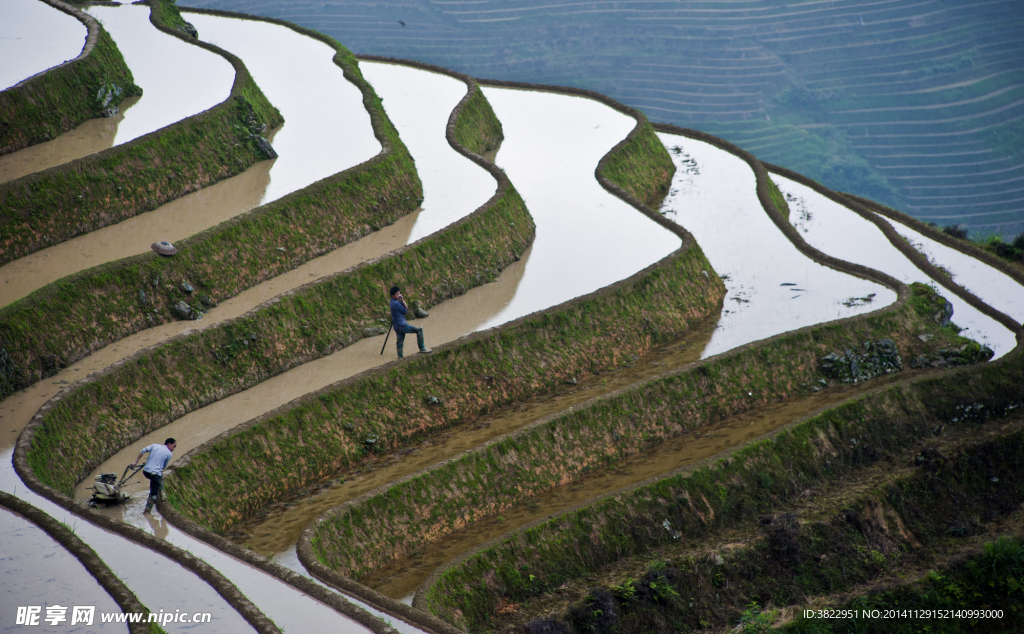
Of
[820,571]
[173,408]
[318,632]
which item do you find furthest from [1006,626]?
[173,408]

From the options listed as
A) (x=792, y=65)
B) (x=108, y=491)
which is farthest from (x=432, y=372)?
(x=792, y=65)

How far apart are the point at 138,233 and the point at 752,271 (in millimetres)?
14570

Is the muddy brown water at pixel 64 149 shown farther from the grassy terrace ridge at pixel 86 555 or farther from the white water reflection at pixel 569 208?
the grassy terrace ridge at pixel 86 555

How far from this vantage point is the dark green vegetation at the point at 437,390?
52.2ft

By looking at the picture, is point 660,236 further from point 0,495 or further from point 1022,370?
point 0,495

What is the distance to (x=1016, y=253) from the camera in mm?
27500

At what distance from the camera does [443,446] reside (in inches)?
706

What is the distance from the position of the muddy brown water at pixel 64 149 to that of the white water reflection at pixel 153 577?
11.6 m

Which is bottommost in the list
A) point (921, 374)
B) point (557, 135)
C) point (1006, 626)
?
point (1006, 626)

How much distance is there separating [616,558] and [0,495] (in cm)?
902

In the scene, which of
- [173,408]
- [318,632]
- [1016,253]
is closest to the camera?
[318,632]

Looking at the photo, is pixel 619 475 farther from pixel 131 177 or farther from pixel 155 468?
pixel 131 177

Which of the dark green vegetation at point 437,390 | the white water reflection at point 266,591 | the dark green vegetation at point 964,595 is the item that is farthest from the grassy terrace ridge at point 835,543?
the dark green vegetation at point 437,390

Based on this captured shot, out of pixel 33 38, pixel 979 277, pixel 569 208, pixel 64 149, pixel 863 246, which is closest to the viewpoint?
pixel 64 149
